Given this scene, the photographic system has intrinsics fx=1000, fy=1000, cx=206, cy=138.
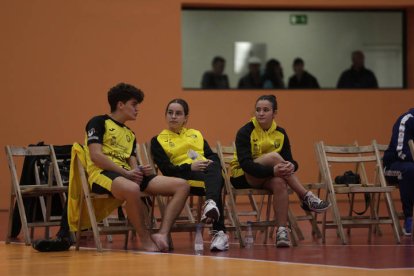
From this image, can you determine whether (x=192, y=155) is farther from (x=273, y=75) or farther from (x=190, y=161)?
(x=273, y=75)

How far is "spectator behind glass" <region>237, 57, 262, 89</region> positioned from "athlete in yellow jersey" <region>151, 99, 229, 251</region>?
6087mm

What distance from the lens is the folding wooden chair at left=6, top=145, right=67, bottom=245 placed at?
866cm

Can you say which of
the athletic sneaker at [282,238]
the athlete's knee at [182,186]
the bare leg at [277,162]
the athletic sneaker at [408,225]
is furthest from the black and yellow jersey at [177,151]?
the athletic sneaker at [408,225]

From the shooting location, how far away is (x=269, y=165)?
8312mm

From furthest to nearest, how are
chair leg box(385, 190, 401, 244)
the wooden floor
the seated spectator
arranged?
1. the seated spectator
2. chair leg box(385, 190, 401, 244)
3. the wooden floor

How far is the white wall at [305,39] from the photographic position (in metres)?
14.5

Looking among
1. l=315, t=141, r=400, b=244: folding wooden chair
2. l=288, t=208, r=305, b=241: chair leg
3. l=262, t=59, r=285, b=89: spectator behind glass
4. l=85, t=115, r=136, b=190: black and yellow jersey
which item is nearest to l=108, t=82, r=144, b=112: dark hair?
l=85, t=115, r=136, b=190: black and yellow jersey

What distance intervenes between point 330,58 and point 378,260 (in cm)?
839

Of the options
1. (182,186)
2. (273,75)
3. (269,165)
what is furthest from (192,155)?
(273,75)

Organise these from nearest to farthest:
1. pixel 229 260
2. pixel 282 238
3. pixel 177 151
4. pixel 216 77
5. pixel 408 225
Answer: pixel 229 260 < pixel 282 238 < pixel 177 151 < pixel 408 225 < pixel 216 77

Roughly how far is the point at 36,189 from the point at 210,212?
5.73 feet

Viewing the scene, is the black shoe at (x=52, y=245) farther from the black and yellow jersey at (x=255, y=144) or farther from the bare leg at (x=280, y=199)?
the bare leg at (x=280, y=199)

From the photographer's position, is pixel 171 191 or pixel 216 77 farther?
pixel 216 77

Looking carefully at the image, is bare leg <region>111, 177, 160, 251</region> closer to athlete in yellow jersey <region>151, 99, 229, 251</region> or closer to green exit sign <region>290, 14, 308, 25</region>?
athlete in yellow jersey <region>151, 99, 229, 251</region>
